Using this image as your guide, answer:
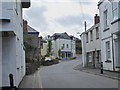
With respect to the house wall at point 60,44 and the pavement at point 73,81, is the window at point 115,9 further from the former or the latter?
the house wall at point 60,44

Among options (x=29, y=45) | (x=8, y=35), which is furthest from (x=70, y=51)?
(x=8, y=35)

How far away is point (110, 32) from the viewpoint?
23.2m

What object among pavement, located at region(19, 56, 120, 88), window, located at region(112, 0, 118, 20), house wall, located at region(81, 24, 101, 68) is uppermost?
window, located at region(112, 0, 118, 20)

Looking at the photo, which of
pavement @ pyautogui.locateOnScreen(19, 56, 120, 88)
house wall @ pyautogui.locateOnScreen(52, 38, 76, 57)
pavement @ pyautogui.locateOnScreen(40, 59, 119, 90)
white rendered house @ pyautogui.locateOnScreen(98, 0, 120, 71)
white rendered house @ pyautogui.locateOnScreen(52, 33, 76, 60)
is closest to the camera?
pavement @ pyautogui.locateOnScreen(40, 59, 119, 90)

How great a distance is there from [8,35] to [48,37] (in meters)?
81.1

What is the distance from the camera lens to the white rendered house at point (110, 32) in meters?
19.9

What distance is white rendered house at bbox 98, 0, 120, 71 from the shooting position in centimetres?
1991

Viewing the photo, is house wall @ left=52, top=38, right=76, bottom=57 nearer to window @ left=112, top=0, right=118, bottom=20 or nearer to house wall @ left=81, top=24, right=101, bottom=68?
house wall @ left=81, top=24, right=101, bottom=68

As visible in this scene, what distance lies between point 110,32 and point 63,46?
6140cm

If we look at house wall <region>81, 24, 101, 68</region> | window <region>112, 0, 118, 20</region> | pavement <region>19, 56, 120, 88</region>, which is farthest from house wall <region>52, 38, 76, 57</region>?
window <region>112, 0, 118, 20</region>

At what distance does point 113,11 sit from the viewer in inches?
818

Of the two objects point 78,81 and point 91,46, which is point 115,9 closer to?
A: point 78,81

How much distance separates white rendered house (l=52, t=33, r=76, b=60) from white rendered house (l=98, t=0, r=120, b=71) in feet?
183

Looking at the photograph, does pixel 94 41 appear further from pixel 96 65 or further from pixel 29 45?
pixel 29 45
